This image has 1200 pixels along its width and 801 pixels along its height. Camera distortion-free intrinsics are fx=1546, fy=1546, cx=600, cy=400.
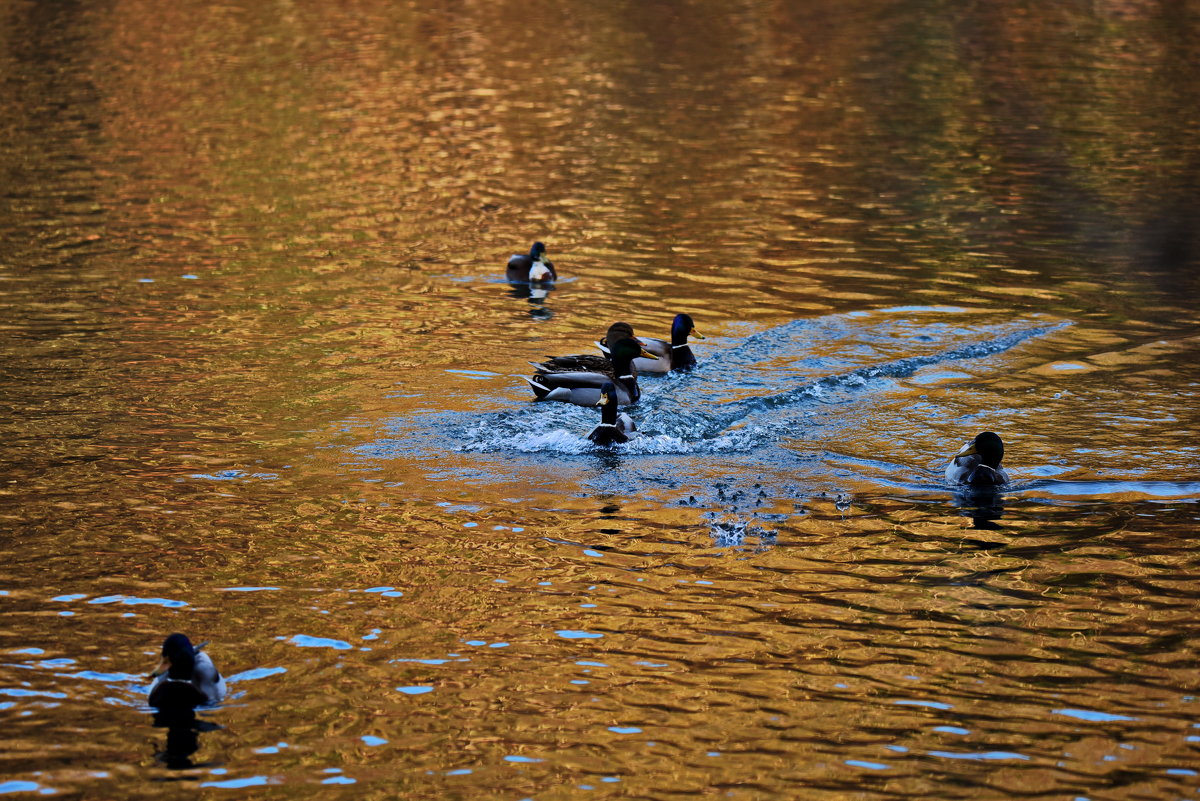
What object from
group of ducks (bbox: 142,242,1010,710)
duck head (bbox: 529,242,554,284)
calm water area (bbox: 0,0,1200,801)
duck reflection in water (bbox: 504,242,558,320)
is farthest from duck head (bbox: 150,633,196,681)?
duck head (bbox: 529,242,554,284)

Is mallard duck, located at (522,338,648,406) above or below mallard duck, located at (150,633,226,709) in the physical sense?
above

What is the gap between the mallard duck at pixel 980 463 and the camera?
14203 millimetres

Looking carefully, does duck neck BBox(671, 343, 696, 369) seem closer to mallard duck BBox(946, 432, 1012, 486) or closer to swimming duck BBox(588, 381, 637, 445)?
swimming duck BBox(588, 381, 637, 445)

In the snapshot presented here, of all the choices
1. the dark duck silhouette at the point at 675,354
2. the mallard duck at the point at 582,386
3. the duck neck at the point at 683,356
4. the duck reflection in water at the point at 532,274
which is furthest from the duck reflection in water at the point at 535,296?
the mallard duck at the point at 582,386

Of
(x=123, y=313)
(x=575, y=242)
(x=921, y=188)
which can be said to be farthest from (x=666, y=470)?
(x=921, y=188)

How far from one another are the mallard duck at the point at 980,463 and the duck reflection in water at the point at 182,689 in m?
7.32

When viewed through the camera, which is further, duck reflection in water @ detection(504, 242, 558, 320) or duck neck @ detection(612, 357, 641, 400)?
duck reflection in water @ detection(504, 242, 558, 320)

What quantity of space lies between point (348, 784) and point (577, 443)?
7.05 meters

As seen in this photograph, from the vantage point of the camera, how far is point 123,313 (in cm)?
2106

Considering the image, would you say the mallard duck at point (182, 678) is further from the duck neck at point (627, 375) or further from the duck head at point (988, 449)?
the duck neck at point (627, 375)

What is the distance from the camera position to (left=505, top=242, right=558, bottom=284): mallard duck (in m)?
23.2

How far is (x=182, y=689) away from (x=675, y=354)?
10.1 m

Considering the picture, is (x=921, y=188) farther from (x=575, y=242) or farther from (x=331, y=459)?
(x=331, y=459)

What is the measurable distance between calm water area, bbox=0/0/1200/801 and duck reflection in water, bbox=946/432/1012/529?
91 millimetres
